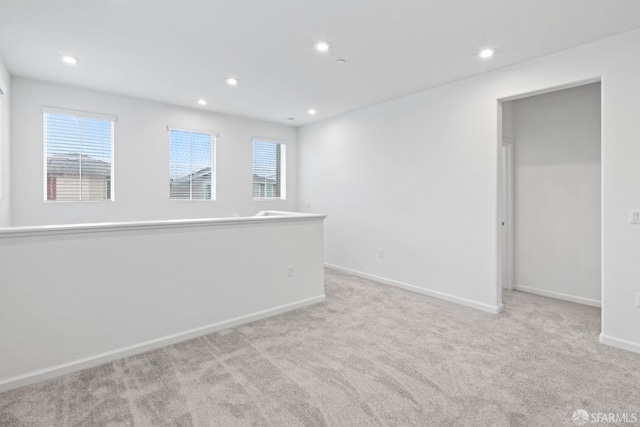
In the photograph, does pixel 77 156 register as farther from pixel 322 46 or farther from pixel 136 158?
pixel 322 46

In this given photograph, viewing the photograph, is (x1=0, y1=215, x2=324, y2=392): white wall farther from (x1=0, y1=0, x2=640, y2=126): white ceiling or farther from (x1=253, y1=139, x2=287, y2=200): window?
(x1=253, y1=139, x2=287, y2=200): window

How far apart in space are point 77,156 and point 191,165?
1.53 metres

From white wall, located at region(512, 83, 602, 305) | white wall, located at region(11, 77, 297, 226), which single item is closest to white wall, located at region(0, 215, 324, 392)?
white wall, located at region(11, 77, 297, 226)

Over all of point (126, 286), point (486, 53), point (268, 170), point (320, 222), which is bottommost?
point (126, 286)

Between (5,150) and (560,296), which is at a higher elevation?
(5,150)

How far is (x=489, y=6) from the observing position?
2.41 meters

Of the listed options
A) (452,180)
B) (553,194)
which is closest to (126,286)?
(452,180)

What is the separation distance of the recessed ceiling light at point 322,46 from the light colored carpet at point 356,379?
2749 millimetres

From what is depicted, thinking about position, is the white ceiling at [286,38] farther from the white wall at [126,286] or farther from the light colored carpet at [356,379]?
the light colored carpet at [356,379]

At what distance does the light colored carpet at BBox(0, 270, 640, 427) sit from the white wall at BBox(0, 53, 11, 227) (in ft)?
7.87

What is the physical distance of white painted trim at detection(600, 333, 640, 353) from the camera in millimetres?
2732

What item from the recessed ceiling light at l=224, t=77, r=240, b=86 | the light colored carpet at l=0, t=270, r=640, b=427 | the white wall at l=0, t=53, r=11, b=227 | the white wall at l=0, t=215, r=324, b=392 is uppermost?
the recessed ceiling light at l=224, t=77, r=240, b=86

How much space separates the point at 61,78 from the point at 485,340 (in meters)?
5.56

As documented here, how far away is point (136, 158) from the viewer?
187 inches
